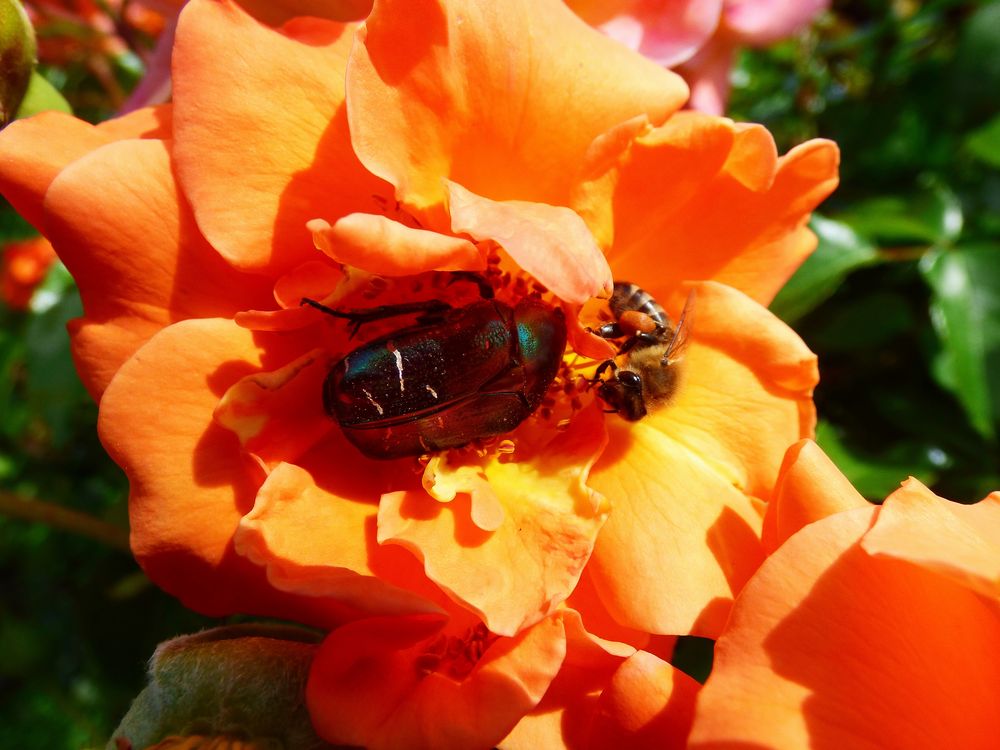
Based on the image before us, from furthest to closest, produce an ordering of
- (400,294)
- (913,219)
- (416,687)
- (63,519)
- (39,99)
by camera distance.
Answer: (913,219), (63,519), (39,99), (400,294), (416,687)

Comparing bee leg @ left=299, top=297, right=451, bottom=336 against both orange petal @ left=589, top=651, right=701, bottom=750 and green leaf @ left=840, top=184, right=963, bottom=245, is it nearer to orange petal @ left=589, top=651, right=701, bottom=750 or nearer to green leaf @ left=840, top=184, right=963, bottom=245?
orange petal @ left=589, top=651, right=701, bottom=750

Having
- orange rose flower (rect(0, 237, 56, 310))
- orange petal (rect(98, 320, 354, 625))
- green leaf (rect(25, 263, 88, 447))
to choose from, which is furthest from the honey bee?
orange rose flower (rect(0, 237, 56, 310))

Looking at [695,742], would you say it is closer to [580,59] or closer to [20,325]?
[580,59]

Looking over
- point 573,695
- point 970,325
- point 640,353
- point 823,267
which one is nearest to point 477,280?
point 640,353

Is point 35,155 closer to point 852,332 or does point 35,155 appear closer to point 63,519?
point 63,519

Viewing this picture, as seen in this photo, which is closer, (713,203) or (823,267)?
(713,203)

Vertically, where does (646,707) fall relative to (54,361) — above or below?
above

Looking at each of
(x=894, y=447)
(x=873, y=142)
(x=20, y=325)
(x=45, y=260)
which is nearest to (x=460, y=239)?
(x=894, y=447)
